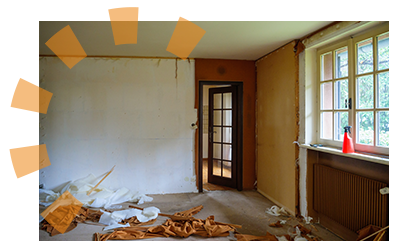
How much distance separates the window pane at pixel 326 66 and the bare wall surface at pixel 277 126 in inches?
13.7

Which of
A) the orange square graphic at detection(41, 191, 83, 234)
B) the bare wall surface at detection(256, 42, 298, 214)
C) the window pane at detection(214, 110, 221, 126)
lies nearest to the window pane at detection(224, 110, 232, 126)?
the window pane at detection(214, 110, 221, 126)

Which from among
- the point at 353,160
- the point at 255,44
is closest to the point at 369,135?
the point at 353,160

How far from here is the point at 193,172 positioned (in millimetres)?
4270

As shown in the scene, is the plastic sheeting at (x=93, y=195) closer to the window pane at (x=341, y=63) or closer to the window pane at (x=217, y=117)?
the window pane at (x=217, y=117)

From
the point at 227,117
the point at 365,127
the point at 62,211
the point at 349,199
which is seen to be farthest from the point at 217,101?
the point at 62,211

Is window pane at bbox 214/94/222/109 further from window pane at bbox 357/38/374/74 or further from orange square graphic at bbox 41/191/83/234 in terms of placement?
orange square graphic at bbox 41/191/83/234

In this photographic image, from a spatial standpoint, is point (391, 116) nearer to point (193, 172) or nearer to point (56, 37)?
point (193, 172)

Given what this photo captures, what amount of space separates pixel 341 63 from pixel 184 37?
1852 millimetres

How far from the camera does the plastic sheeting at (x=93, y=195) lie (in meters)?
3.57

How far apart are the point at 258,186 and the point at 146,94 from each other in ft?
8.21

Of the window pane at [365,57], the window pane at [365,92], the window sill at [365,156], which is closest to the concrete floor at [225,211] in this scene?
the window sill at [365,156]

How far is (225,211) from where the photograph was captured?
3.36 meters

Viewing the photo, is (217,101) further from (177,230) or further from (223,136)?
(177,230)

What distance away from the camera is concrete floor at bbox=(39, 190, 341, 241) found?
2637mm
